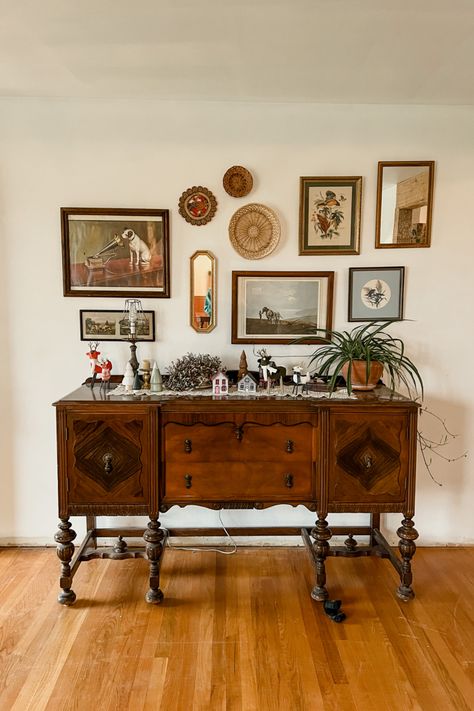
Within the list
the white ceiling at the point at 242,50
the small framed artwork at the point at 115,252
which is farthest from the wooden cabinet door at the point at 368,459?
the white ceiling at the point at 242,50

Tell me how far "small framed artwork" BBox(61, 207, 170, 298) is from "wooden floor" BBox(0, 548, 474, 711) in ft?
5.03

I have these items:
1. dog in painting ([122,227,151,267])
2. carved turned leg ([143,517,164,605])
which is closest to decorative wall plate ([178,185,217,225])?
dog in painting ([122,227,151,267])

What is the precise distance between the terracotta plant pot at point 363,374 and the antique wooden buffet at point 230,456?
171mm

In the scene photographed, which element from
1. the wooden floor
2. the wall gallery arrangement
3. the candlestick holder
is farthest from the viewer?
the wall gallery arrangement

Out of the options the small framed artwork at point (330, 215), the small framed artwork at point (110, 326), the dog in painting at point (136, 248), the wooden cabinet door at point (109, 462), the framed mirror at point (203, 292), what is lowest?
the wooden cabinet door at point (109, 462)

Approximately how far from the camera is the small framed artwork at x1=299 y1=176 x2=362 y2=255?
239cm

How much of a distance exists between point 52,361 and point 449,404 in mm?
2283

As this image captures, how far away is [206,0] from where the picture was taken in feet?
5.18

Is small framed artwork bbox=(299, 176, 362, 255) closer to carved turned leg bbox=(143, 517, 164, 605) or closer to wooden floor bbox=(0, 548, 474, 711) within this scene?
carved turned leg bbox=(143, 517, 164, 605)

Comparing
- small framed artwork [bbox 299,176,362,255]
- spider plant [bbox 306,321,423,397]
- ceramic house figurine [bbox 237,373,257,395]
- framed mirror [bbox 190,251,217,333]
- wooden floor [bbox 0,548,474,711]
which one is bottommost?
wooden floor [bbox 0,548,474,711]

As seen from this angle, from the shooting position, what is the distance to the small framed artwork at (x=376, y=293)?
95.0 inches

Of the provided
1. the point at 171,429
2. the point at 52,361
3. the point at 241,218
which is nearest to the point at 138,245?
the point at 241,218

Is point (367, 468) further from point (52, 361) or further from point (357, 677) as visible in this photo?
point (52, 361)

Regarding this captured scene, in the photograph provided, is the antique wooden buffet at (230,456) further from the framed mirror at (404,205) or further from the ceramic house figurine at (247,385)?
the framed mirror at (404,205)
